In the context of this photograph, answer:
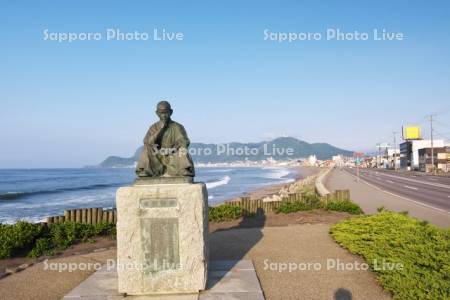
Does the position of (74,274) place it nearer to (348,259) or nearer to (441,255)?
(348,259)

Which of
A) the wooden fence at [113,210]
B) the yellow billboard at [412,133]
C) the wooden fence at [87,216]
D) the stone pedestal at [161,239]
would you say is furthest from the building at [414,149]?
the stone pedestal at [161,239]

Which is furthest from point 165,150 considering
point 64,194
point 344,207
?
point 64,194

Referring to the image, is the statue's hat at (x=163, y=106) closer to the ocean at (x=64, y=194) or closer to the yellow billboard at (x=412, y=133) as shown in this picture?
the ocean at (x=64, y=194)

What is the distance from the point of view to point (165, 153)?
6.97m

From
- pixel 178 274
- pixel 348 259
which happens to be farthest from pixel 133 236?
pixel 348 259

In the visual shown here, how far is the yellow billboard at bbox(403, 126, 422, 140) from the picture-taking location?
115 m

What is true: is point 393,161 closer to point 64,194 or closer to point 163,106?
point 64,194

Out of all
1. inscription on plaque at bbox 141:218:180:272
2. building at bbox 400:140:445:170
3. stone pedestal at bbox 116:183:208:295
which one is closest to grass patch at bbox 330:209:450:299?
stone pedestal at bbox 116:183:208:295

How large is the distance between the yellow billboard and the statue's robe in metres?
121

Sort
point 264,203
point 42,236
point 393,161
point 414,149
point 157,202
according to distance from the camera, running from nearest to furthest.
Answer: point 157,202
point 42,236
point 264,203
point 414,149
point 393,161

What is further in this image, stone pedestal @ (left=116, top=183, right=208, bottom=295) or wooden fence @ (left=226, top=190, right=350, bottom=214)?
wooden fence @ (left=226, top=190, right=350, bottom=214)

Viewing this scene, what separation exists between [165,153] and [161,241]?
4.93ft

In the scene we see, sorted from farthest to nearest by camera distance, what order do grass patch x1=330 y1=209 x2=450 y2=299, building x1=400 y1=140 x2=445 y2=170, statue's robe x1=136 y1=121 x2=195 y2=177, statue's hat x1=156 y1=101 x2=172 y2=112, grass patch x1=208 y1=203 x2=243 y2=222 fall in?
building x1=400 y1=140 x2=445 y2=170 → grass patch x1=208 y1=203 x2=243 y2=222 → statue's hat x1=156 y1=101 x2=172 y2=112 → statue's robe x1=136 y1=121 x2=195 y2=177 → grass patch x1=330 y1=209 x2=450 y2=299

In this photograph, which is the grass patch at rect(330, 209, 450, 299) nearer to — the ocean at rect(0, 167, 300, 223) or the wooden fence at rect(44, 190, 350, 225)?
the wooden fence at rect(44, 190, 350, 225)
